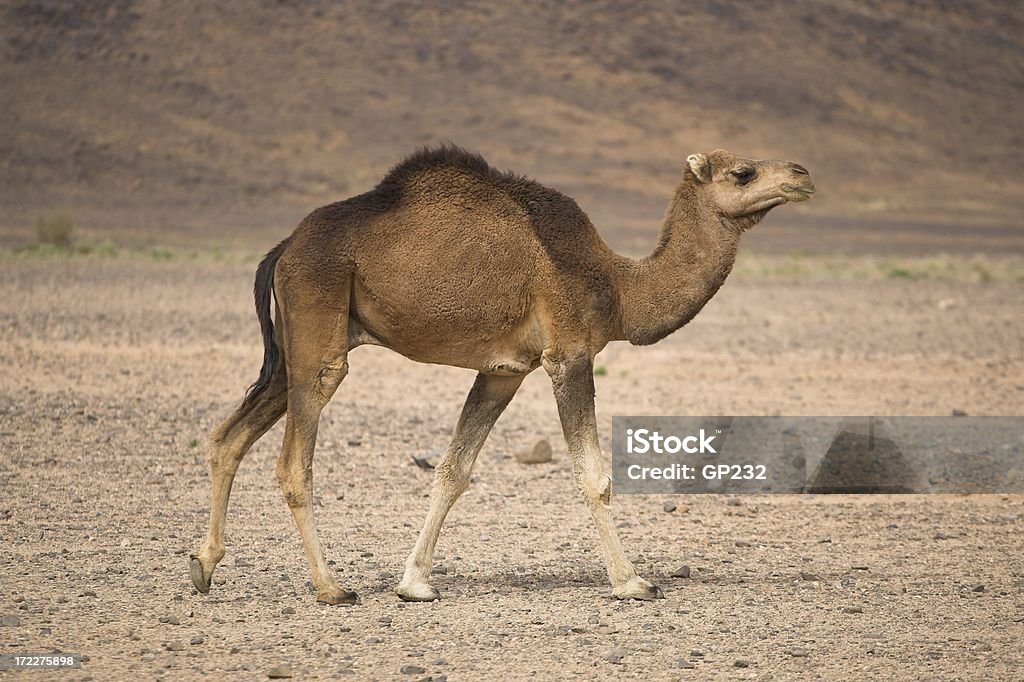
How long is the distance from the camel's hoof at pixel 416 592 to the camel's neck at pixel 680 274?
1.82 m

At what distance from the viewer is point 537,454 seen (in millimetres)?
13102

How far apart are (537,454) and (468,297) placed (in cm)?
512

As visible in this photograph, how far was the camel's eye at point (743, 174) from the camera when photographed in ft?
27.8

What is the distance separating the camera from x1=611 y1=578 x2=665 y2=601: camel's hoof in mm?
8258

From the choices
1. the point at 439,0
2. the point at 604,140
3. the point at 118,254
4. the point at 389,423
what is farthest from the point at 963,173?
the point at 389,423

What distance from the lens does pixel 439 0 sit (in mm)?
74250

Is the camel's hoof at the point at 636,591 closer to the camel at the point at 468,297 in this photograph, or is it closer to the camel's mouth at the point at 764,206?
the camel at the point at 468,297

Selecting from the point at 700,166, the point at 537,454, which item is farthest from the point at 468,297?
the point at 537,454

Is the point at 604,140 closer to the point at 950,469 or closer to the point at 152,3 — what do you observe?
the point at 152,3

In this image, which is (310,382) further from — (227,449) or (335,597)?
(335,597)

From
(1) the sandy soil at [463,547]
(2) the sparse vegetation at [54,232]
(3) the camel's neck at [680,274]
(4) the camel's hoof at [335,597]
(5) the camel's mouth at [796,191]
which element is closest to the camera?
(1) the sandy soil at [463,547]

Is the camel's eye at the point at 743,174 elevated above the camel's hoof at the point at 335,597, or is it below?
above

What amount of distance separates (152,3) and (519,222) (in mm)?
65053

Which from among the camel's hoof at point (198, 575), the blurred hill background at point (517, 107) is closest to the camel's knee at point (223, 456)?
the camel's hoof at point (198, 575)
